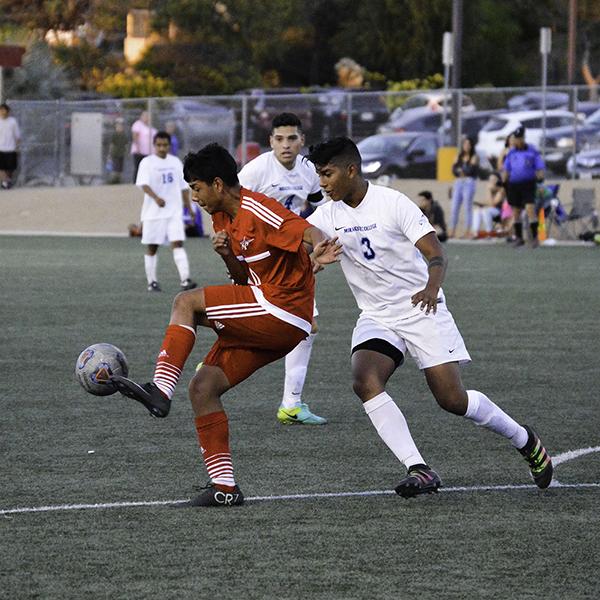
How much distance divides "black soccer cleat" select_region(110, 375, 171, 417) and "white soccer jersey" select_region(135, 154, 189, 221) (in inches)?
536

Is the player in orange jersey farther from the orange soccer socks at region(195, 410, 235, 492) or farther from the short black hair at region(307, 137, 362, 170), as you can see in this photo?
the short black hair at region(307, 137, 362, 170)

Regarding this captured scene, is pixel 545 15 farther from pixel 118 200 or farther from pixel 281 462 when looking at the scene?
pixel 281 462

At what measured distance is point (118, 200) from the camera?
37.3 metres

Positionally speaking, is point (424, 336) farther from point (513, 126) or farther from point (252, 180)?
point (513, 126)

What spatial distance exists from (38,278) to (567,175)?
17.1 meters

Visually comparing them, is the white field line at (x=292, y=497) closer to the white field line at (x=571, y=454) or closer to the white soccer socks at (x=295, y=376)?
the white field line at (x=571, y=454)

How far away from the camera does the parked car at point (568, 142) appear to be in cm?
3581

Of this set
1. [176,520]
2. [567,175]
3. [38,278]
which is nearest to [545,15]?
[567,175]

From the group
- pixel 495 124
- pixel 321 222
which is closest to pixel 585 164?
pixel 495 124

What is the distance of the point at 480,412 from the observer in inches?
307

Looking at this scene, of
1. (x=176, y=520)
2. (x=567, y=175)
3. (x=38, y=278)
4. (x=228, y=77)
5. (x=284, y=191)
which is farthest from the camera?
(x=228, y=77)

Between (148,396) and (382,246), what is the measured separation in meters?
1.44

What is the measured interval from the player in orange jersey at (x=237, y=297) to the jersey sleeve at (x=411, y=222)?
1.43 feet

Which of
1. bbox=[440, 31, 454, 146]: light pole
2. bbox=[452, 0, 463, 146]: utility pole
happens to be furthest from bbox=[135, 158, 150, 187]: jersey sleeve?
bbox=[452, 0, 463, 146]: utility pole
